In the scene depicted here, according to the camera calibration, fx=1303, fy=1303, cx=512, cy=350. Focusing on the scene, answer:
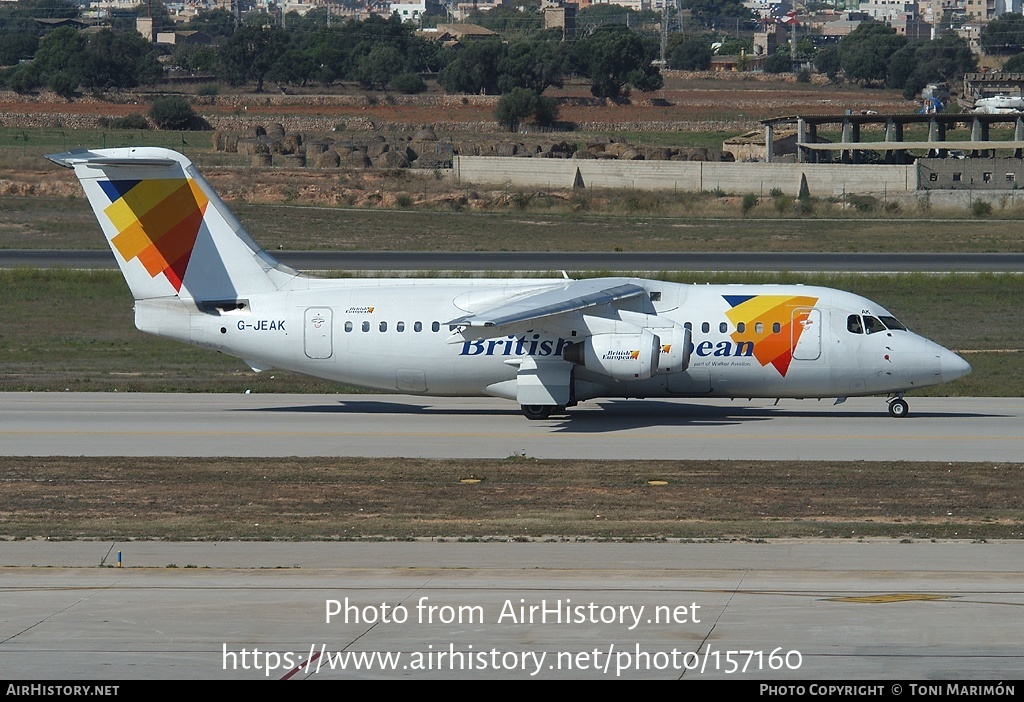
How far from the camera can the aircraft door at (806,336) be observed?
29.8 metres

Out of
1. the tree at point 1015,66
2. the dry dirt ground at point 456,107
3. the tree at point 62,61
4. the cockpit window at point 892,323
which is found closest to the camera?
the cockpit window at point 892,323

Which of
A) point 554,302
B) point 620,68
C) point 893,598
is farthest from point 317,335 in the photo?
point 620,68

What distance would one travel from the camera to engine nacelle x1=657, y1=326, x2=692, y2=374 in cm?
2903

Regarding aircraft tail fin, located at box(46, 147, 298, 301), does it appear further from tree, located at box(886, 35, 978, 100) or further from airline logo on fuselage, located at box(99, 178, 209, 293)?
tree, located at box(886, 35, 978, 100)

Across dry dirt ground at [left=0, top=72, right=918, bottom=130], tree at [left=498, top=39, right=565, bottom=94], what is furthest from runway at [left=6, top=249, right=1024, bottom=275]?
tree at [left=498, top=39, right=565, bottom=94]

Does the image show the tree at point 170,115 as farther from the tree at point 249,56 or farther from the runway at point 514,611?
the runway at point 514,611

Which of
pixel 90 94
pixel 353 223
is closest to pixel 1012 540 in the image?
pixel 353 223

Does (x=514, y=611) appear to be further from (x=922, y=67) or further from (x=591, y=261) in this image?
(x=922, y=67)

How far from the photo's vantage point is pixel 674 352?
2905cm

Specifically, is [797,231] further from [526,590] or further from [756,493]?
[526,590]

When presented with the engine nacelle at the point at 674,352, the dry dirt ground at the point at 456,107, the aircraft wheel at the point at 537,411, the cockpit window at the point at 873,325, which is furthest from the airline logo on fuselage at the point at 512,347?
the dry dirt ground at the point at 456,107

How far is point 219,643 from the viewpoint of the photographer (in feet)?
46.5

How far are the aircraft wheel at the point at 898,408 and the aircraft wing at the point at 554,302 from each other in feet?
21.2

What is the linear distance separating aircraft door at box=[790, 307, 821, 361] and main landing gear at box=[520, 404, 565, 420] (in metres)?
5.58
